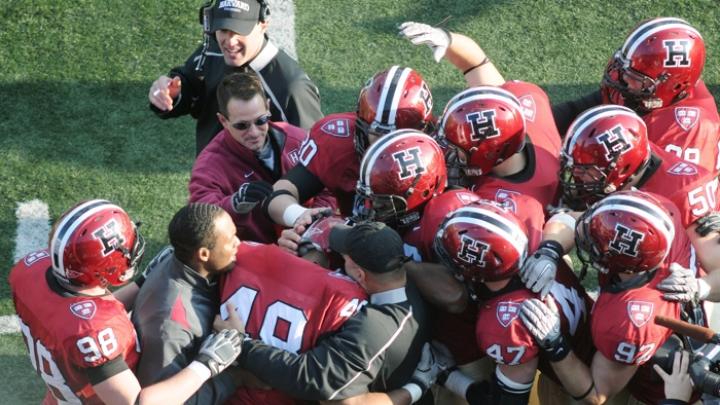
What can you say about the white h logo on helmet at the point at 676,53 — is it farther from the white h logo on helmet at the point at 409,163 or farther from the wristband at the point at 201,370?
the wristband at the point at 201,370

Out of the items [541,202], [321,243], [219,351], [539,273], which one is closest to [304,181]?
[321,243]

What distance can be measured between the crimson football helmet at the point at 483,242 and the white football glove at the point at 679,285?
654 millimetres

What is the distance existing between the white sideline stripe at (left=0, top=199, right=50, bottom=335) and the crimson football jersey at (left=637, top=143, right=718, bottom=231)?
4010mm

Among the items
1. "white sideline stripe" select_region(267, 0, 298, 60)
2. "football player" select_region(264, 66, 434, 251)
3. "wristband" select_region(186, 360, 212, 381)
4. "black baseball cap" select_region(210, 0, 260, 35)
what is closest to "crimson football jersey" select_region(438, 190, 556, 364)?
"football player" select_region(264, 66, 434, 251)

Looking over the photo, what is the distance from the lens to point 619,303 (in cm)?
447

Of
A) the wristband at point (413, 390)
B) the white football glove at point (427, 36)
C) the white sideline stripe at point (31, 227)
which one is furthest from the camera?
the white sideline stripe at point (31, 227)

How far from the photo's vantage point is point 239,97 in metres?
5.82

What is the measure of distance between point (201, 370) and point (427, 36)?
271cm

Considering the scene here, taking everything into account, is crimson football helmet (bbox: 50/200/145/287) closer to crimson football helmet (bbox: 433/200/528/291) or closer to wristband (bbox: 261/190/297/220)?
wristband (bbox: 261/190/297/220)

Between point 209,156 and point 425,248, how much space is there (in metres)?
1.73

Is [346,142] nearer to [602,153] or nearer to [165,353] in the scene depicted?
[602,153]

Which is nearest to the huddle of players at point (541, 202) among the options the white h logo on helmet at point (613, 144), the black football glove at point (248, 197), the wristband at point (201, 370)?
the white h logo on helmet at point (613, 144)

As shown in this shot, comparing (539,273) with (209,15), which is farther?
(209,15)

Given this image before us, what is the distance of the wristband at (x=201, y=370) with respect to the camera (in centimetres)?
445
